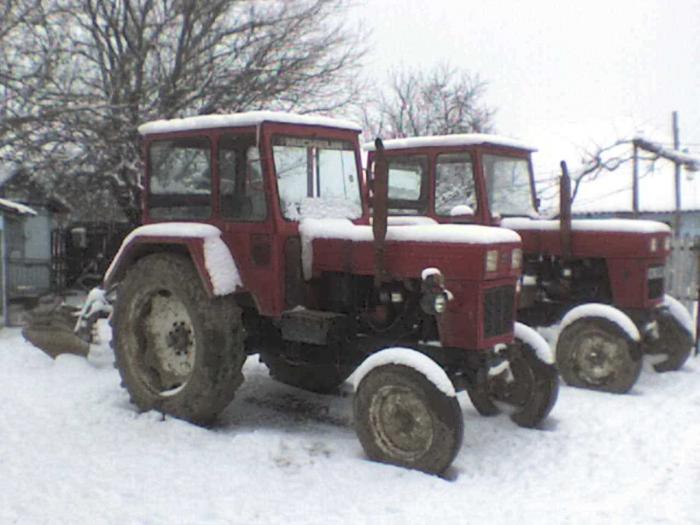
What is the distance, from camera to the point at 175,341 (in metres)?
5.95

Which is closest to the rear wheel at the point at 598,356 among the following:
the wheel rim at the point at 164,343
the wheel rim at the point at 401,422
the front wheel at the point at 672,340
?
the front wheel at the point at 672,340

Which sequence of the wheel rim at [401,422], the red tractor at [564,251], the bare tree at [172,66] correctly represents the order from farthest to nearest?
the bare tree at [172,66] < the red tractor at [564,251] < the wheel rim at [401,422]

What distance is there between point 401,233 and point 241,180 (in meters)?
1.34

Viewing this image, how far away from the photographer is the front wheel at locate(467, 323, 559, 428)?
585 centimetres

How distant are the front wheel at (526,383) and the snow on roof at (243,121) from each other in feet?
7.18

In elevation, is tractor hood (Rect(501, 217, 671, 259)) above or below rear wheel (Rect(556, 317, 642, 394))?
above

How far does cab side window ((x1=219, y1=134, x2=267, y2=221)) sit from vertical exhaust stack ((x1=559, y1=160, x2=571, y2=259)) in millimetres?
3146

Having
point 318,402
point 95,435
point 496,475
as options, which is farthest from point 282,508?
point 318,402

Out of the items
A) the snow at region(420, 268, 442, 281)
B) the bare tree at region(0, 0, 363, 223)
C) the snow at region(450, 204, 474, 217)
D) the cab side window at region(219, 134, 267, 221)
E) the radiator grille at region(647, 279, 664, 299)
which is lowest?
the radiator grille at region(647, 279, 664, 299)

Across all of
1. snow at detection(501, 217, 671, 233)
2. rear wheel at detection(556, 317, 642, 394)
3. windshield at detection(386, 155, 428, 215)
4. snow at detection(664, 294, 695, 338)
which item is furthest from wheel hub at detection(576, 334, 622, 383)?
windshield at detection(386, 155, 428, 215)

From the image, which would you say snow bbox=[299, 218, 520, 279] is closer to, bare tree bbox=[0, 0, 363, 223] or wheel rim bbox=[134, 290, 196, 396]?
wheel rim bbox=[134, 290, 196, 396]

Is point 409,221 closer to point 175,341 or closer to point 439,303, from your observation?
point 175,341

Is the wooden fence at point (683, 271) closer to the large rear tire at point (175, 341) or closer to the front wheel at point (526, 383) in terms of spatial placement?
the front wheel at point (526, 383)

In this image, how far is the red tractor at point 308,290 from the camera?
194 inches
